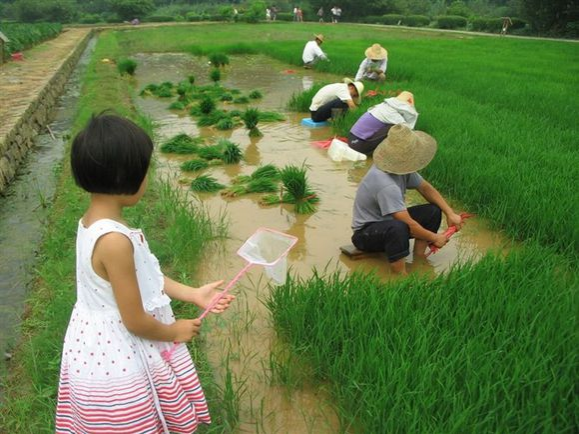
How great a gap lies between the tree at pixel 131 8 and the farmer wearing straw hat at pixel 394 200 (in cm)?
4099

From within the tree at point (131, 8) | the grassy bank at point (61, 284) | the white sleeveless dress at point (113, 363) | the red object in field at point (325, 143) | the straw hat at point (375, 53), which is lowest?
the tree at point (131, 8)

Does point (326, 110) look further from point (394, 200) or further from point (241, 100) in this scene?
point (394, 200)

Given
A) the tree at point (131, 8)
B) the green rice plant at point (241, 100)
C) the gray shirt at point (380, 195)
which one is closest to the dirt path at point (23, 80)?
the green rice plant at point (241, 100)

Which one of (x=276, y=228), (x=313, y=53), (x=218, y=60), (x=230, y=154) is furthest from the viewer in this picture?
(x=218, y=60)

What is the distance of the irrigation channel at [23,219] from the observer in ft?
10.2

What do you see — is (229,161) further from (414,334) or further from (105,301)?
(105,301)

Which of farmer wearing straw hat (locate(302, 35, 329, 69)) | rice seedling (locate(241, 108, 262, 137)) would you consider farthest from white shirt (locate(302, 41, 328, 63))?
rice seedling (locate(241, 108, 262, 137))

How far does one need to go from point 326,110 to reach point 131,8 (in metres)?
37.6

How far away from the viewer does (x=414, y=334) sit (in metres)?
2.12

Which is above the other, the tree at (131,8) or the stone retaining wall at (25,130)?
the stone retaining wall at (25,130)

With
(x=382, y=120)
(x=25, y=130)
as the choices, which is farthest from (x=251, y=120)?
(x=25, y=130)

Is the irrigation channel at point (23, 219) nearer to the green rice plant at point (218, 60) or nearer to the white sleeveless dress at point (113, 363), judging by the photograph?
the white sleeveless dress at point (113, 363)

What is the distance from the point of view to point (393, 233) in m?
3.08

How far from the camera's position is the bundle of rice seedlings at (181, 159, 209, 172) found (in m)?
5.33
